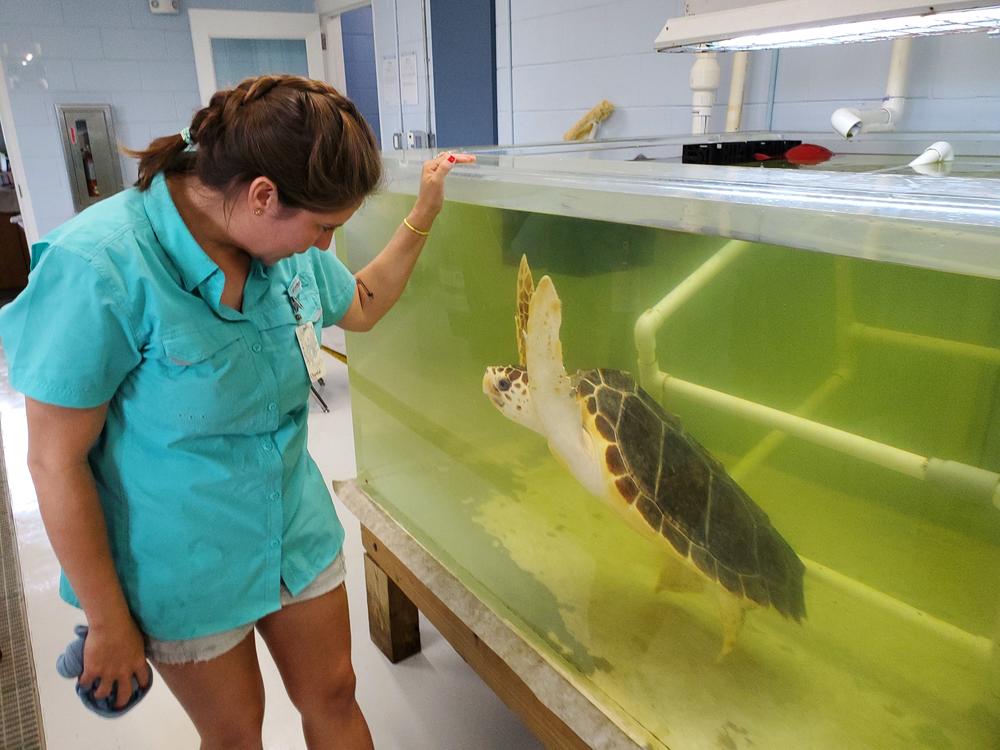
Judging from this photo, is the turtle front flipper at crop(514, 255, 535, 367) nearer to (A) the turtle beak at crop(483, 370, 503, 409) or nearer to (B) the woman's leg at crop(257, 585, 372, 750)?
(A) the turtle beak at crop(483, 370, 503, 409)

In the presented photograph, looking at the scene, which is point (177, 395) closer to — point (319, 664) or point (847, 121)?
point (319, 664)

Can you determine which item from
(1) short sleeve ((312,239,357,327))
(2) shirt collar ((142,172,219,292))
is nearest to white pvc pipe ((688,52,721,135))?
(1) short sleeve ((312,239,357,327))

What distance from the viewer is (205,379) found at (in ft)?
2.37

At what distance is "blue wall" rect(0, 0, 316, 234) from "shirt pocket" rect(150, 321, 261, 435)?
150 inches

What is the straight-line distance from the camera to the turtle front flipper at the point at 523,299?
37.1 inches

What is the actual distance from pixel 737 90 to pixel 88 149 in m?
Result: 3.60

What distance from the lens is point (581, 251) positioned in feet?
2.79

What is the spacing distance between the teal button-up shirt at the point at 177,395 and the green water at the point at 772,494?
0.33 metres

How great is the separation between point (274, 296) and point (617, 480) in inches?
19.2

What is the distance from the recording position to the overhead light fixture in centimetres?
77

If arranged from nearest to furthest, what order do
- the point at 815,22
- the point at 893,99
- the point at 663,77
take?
the point at 815,22
the point at 893,99
the point at 663,77

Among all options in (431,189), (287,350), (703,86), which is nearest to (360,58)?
(703,86)

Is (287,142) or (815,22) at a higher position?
(815,22)

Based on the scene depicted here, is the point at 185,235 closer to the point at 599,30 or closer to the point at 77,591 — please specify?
the point at 77,591
